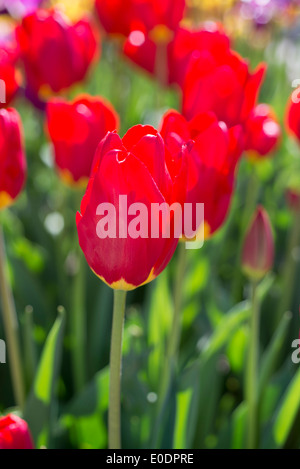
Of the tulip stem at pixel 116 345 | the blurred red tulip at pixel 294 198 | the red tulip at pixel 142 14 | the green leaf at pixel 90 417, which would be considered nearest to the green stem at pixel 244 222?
the blurred red tulip at pixel 294 198

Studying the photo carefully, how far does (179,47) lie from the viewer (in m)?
1.08

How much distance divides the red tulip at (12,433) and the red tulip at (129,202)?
13 centimetres

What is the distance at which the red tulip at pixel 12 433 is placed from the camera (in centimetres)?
45

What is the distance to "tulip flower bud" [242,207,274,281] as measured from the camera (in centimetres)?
66

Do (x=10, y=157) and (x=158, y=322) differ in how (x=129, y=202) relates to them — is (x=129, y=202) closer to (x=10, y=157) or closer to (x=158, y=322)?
(x=10, y=157)

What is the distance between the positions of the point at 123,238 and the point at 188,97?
31 centimetres

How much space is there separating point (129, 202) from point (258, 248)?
29 cm

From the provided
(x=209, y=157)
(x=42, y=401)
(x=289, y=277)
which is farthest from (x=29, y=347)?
(x=289, y=277)

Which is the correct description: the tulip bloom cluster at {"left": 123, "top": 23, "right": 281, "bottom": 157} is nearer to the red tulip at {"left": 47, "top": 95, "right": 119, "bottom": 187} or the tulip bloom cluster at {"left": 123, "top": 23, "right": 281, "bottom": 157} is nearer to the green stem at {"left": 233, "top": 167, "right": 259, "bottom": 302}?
the red tulip at {"left": 47, "top": 95, "right": 119, "bottom": 187}

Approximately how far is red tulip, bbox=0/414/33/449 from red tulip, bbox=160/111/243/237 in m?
0.23

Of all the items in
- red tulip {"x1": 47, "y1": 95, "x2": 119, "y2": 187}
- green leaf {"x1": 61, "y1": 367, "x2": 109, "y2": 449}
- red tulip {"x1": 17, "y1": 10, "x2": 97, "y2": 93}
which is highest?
red tulip {"x1": 17, "y1": 10, "x2": 97, "y2": 93}

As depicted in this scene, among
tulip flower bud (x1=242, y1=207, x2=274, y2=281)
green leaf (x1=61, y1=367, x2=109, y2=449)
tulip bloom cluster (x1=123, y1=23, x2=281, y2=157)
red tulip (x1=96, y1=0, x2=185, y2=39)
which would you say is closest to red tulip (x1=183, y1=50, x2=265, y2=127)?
tulip bloom cluster (x1=123, y1=23, x2=281, y2=157)

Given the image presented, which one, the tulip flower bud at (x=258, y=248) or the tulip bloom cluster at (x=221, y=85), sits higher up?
the tulip bloom cluster at (x=221, y=85)

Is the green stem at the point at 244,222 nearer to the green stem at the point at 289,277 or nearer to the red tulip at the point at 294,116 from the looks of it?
the green stem at the point at 289,277
